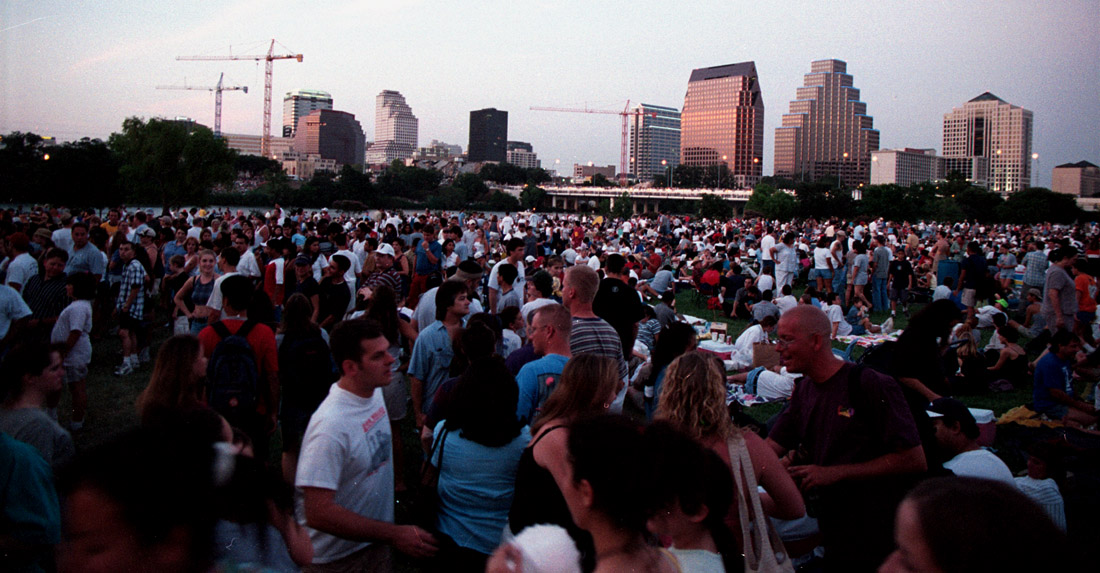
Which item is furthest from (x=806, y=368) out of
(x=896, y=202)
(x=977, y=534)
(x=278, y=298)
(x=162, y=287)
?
(x=896, y=202)

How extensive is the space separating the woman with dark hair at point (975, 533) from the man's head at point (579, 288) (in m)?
3.43

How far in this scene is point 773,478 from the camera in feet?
9.04

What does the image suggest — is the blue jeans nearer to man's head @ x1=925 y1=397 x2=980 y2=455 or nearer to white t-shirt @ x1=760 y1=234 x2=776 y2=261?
white t-shirt @ x1=760 y1=234 x2=776 y2=261

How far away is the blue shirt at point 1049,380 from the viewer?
6.81m

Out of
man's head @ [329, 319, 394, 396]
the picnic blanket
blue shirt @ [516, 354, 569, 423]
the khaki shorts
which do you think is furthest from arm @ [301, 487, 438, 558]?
the khaki shorts

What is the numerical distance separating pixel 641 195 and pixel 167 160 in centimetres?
9918

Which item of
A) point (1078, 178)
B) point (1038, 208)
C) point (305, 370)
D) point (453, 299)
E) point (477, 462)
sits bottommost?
point (477, 462)

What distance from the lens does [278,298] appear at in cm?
842

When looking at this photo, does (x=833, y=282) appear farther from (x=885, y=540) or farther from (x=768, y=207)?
(x=768, y=207)

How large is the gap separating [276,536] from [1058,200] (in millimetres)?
97366

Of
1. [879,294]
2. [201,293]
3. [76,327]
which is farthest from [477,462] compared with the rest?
[879,294]

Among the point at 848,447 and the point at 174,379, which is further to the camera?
the point at 174,379

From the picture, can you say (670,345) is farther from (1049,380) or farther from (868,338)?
(868,338)

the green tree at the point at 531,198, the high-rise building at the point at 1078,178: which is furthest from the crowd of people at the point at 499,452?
the high-rise building at the point at 1078,178
